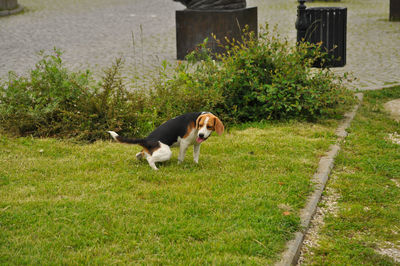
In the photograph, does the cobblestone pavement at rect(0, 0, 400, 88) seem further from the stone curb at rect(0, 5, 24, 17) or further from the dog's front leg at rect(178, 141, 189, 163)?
the dog's front leg at rect(178, 141, 189, 163)

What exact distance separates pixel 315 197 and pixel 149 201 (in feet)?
5.00

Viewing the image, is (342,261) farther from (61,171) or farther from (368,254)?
(61,171)

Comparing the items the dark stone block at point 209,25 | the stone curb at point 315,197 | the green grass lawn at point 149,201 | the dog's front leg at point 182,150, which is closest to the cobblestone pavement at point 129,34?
the dark stone block at point 209,25

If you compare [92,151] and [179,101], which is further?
[179,101]

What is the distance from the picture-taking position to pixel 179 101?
723 cm

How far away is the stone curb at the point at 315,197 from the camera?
392 cm

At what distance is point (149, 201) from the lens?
15.3 feet

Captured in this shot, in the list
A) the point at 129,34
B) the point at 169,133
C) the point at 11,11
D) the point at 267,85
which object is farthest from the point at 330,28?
the point at 11,11

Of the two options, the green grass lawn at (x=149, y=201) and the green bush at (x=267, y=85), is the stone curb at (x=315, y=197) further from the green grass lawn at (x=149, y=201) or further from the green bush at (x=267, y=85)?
the green bush at (x=267, y=85)

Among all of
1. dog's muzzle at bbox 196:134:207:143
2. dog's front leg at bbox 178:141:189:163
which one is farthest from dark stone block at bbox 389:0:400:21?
dog's muzzle at bbox 196:134:207:143

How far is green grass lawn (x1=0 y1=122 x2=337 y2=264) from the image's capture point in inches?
151

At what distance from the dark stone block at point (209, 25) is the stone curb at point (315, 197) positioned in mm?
5236

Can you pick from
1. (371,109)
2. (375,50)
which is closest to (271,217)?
(371,109)

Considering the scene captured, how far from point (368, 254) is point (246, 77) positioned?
3827mm
